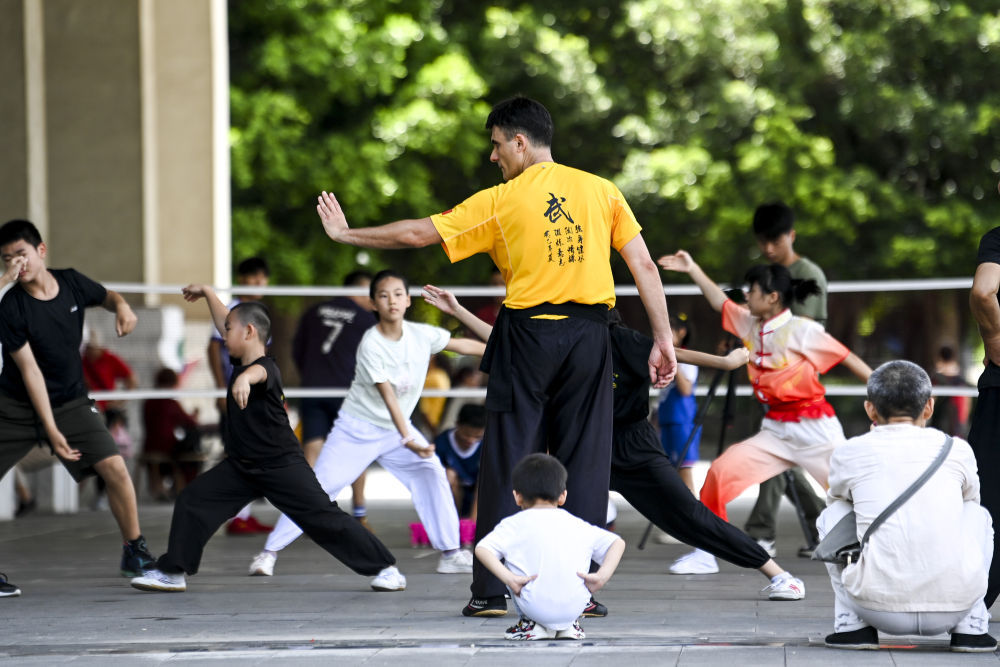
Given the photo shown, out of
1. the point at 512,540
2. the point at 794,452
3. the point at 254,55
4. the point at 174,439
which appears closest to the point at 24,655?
the point at 512,540

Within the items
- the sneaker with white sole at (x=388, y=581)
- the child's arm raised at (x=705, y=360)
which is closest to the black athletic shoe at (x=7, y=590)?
the sneaker with white sole at (x=388, y=581)

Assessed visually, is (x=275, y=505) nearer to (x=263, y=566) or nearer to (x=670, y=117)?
(x=263, y=566)

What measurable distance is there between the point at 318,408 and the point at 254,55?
50.6 ft

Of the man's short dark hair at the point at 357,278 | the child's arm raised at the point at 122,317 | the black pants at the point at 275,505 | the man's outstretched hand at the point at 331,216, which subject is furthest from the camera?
the man's short dark hair at the point at 357,278

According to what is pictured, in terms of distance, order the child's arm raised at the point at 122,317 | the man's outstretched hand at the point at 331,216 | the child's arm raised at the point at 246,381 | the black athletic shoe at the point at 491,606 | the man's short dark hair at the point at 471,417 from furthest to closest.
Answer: the man's short dark hair at the point at 471,417 < the child's arm raised at the point at 122,317 < the child's arm raised at the point at 246,381 < the black athletic shoe at the point at 491,606 < the man's outstretched hand at the point at 331,216

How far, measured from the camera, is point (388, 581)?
753 cm

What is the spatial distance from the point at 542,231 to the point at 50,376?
3100 mm

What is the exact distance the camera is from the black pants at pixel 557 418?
6352 millimetres

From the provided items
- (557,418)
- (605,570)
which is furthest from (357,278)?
(605,570)

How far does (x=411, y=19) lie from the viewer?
84.5ft

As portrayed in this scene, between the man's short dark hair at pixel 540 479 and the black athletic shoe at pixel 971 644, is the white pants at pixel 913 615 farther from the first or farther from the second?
the man's short dark hair at pixel 540 479

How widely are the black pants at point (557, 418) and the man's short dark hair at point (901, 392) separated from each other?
52.9 inches

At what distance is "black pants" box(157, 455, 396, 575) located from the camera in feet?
24.3

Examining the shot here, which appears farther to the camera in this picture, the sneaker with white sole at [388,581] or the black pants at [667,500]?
the sneaker with white sole at [388,581]
